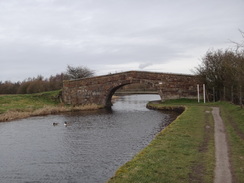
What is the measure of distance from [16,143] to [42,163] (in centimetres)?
437

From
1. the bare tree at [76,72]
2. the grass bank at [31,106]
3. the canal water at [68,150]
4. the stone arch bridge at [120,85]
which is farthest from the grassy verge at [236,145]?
the bare tree at [76,72]

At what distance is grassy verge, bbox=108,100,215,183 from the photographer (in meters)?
6.35

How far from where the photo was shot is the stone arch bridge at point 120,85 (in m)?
29.7

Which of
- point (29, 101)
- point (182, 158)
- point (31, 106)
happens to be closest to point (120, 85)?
point (31, 106)

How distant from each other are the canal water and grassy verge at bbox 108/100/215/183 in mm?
1390

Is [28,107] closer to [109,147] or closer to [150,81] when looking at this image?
[150,81]

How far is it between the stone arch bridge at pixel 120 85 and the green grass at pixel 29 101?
1831 millimetres

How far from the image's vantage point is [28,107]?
28516 mm

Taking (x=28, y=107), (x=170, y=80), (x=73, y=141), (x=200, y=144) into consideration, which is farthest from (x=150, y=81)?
(x=200, y=144)

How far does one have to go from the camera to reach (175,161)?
7457 millimetres

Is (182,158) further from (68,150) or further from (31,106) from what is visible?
(31,106)

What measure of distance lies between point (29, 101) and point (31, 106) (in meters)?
4.03

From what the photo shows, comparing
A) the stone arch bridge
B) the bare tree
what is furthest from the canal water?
the bare tree

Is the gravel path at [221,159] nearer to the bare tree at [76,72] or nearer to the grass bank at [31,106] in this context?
the grass bank at [31,106]
